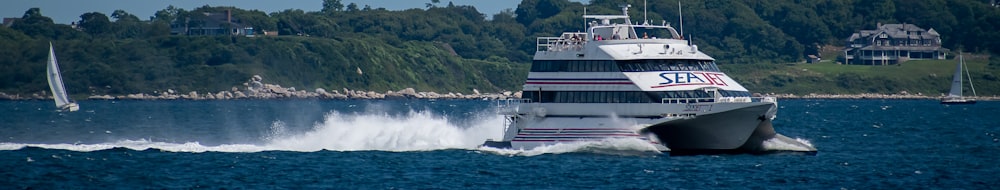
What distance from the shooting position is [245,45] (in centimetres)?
18125

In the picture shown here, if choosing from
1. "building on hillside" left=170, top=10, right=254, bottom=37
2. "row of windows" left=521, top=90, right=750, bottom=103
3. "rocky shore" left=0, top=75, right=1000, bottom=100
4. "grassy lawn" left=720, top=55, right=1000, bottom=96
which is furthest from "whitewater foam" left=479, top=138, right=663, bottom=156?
"building on hillside" left=170, top=10, right=254, bottom=37

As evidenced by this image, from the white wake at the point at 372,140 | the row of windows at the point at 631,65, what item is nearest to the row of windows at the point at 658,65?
the row of windows at the point at 631,65

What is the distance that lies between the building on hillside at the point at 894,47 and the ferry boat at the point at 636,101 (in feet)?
480

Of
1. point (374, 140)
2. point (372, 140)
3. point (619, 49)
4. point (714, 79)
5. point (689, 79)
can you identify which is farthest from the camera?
point (372, 140)

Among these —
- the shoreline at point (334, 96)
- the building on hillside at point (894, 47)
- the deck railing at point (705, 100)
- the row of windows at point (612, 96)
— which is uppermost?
the building on hillside at point (894, 47)

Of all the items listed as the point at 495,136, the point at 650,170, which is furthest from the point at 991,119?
the point at 650,170

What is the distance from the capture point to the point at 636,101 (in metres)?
49.0

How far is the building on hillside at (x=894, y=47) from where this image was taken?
7564 inches

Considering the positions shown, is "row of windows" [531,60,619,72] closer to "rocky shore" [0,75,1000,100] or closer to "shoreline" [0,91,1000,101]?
"shoreline" [0,91,1000,101]

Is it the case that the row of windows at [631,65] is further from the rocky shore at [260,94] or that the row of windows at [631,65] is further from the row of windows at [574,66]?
the rocky shore at [260,94]

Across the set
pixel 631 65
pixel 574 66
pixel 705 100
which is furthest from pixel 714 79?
pixel 574 66

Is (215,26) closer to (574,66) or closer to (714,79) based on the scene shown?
(574,66)

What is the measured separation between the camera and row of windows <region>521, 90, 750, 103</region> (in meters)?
48.8

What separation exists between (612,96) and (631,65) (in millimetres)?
1259
